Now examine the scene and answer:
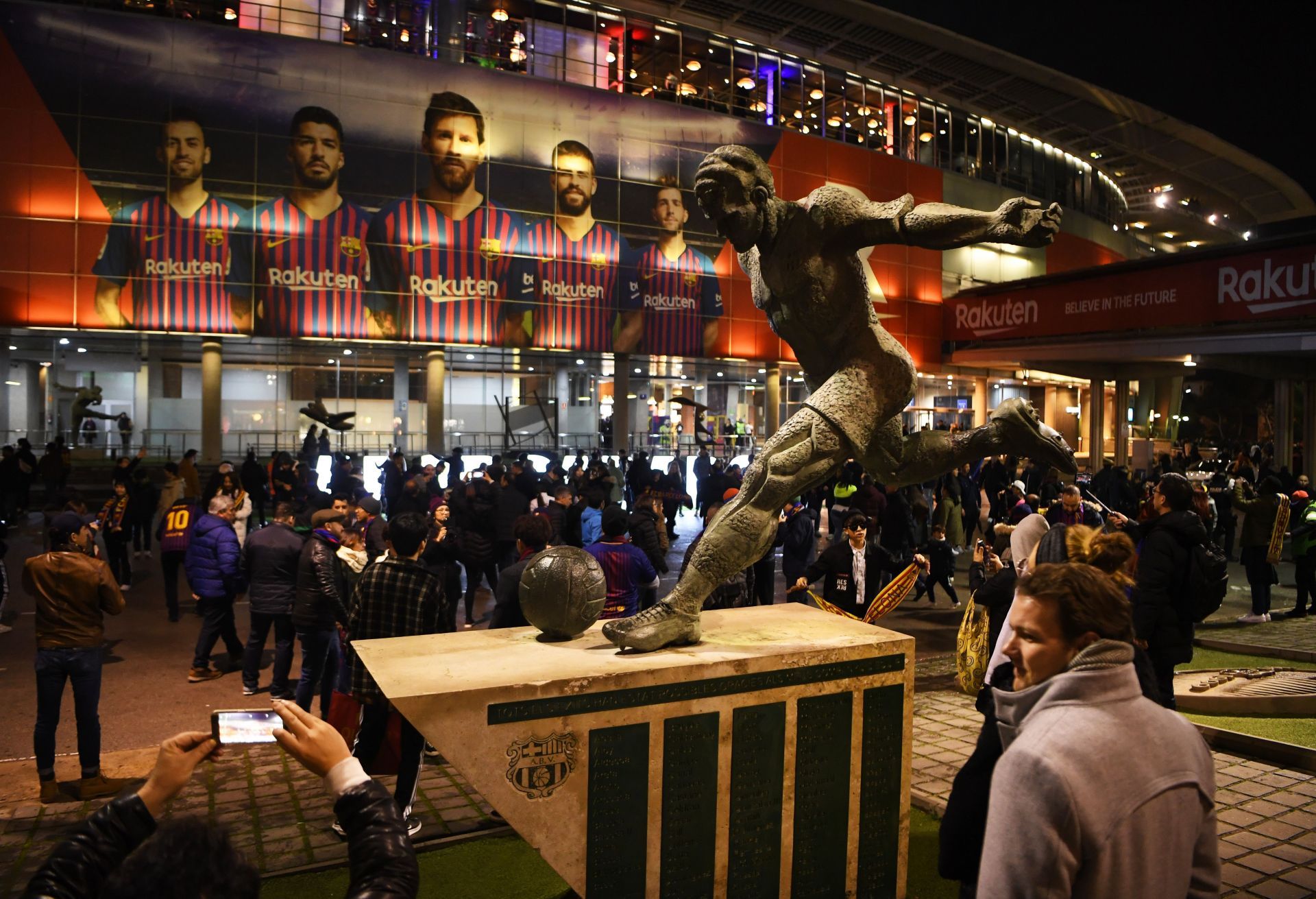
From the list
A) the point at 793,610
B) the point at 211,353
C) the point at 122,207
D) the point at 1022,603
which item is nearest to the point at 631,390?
the point at 211,353

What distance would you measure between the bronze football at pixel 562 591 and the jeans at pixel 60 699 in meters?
3.15

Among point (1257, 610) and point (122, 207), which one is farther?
point (122, 207)

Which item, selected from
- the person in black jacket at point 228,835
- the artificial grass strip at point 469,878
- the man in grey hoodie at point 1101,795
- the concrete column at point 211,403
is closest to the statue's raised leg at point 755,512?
the artificial grass strip at point 469,878

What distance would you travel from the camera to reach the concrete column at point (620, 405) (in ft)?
95.2

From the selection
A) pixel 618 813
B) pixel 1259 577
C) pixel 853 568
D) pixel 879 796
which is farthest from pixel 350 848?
pixel 1259 577

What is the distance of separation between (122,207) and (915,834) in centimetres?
2408

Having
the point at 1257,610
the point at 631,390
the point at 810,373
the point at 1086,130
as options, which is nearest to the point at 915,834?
the point at 810,373

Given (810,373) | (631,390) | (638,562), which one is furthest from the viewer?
(631,390)

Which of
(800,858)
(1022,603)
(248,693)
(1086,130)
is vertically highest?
(1086,130)

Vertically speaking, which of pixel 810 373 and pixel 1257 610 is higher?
pixel 810 373

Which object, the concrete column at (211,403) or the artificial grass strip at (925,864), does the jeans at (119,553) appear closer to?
the artificial grass strip at (925,864)

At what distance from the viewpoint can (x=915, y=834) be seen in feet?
15.0

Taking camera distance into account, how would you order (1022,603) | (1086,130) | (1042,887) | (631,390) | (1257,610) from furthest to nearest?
(1086,130) → (631,390) → (1257,610) → (1022,603) → (1042,887)

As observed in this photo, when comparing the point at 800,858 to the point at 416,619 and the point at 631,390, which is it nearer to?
the point at 416,619
